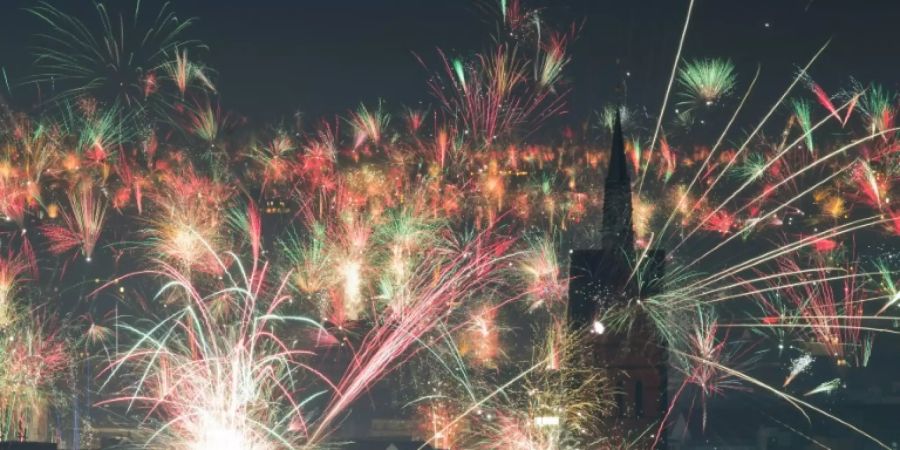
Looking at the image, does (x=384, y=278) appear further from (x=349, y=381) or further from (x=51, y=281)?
(x=51, y=281)

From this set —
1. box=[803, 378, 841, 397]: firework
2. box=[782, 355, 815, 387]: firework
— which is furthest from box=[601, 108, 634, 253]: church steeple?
box=[782, 355, 815, 387]: firework

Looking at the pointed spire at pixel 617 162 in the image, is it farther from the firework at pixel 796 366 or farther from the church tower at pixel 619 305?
the firework at pixel 796 366

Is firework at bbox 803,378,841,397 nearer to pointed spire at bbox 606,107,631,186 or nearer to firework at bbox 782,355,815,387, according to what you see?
firework at bbox 782,355,815,387

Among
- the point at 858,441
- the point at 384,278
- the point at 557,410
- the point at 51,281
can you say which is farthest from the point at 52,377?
the point at 858,441

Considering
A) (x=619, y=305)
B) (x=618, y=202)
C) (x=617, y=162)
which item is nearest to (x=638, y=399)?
(x=619, y=305)

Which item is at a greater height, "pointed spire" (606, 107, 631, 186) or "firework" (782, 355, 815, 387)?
"pointed spire" (606, 107, 631, 186)

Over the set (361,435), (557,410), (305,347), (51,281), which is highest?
(51,281)

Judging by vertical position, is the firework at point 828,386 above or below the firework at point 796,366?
below

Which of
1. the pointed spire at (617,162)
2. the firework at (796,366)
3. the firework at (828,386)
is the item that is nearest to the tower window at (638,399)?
the firework at (828,386)

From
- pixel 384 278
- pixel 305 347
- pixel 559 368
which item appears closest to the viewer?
pixel 559 368
